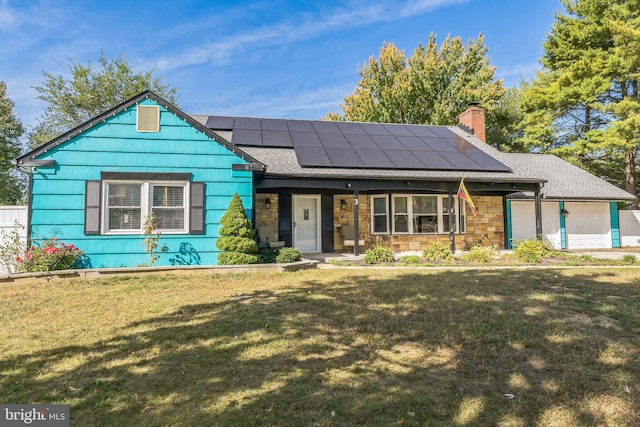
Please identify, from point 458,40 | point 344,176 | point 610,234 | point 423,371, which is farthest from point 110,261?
point 458,40

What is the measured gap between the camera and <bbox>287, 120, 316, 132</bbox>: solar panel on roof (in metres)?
13.9

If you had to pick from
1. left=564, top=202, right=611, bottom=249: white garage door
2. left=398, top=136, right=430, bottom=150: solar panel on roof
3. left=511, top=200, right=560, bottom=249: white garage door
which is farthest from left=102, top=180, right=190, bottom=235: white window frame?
left=564, top=202, right=611, bottom=249: white garage door

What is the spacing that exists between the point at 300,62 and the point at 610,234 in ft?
57.8

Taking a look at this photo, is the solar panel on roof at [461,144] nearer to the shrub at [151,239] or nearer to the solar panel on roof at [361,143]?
the solar panel on roof at [361,143]

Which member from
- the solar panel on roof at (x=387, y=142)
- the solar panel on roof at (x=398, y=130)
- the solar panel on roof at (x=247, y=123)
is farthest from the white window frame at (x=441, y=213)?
the solar panel on roof at (x=247, y=123)

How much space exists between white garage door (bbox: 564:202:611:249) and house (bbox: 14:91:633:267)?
0.17 feet

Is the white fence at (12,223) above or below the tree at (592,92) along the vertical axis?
below

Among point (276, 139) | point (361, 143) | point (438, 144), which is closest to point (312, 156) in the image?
point (276, 139)

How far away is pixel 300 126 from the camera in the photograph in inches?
567

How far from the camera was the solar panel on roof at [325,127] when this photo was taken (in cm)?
1414

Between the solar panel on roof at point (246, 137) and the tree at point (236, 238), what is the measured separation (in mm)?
3891

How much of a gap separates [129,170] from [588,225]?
1700cm

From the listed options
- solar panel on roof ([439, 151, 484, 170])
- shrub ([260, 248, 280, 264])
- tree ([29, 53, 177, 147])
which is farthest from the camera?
tree ([29, 53, 177, 147])

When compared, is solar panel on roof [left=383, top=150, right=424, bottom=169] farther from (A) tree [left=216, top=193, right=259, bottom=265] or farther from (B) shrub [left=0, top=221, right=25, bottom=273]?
(B) shrub [left=0, top=221, right=25, bottom=273]
